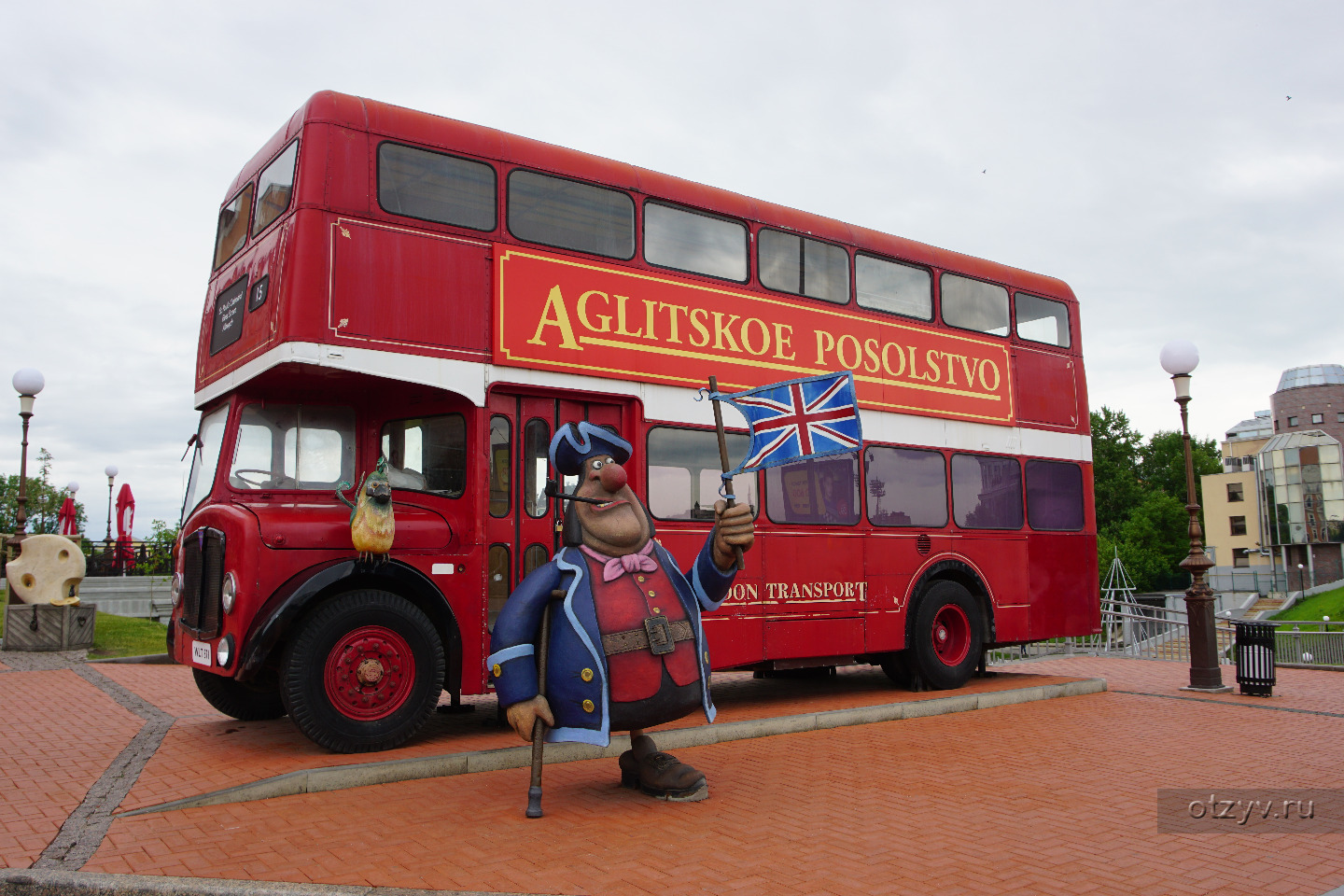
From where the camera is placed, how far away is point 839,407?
6.55 metres

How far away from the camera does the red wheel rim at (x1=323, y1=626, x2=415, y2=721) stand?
22.2 ft

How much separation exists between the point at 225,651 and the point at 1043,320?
9793 mm

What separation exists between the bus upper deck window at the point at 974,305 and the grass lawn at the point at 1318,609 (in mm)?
45333

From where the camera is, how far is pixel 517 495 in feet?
25.7

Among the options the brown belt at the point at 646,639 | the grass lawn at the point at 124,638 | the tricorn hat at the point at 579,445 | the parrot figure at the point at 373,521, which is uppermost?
the tricorn hat at the point at 579,445

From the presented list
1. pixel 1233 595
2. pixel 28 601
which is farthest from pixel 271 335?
pixel 1233 595

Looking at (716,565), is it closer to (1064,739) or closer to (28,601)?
(1064,739)

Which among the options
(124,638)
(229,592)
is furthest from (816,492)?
(124,638)

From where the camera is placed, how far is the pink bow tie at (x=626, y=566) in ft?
18.5

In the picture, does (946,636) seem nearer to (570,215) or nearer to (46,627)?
(570,215)

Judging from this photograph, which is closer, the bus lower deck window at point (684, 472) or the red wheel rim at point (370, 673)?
the red wheel rim at point (370, 673)

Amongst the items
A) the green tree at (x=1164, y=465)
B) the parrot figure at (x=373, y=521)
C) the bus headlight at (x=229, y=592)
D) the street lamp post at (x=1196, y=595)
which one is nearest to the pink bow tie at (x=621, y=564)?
the parrot figure at (x=373, y=521)

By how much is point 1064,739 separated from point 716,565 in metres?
4.19

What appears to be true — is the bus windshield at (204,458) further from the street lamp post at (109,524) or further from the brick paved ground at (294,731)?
the street lamp post at (109,524)
